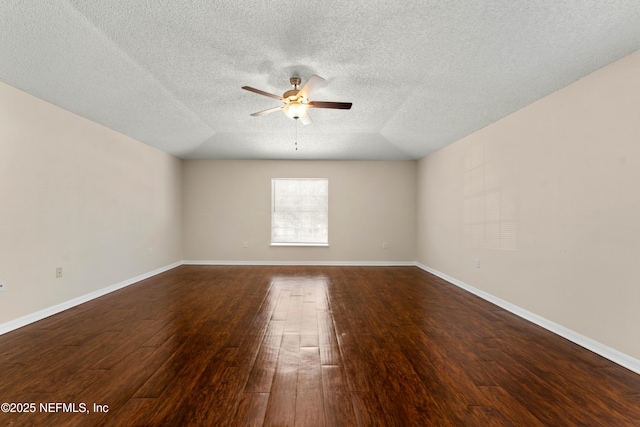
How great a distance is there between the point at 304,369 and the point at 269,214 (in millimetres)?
4804

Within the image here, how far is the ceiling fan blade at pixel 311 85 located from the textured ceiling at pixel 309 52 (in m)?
0.29

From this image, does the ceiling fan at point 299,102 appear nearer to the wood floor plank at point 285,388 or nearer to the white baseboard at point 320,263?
the wood floor plank at point 285,388

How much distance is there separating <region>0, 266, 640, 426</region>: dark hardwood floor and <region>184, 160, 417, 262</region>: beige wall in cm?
297

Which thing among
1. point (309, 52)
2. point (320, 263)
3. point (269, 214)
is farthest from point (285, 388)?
point (269, 214)

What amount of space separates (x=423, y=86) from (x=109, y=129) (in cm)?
423

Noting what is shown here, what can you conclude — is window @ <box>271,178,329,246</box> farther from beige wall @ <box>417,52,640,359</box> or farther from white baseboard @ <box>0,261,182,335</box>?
beige wall @ <box>417,52,640,359</box>

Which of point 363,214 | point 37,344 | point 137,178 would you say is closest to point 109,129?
point 137,178

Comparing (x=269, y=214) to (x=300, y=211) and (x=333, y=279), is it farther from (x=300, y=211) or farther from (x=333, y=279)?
(x=333, y=279)

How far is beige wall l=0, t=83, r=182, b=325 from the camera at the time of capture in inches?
115

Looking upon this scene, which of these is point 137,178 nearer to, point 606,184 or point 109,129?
point 109,129

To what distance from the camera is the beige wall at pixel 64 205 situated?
9.55 feet

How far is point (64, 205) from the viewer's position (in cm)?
350

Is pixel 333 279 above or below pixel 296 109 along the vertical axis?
below

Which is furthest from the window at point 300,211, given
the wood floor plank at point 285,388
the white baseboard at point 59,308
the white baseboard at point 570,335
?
the wood floor plank at point 285,388
